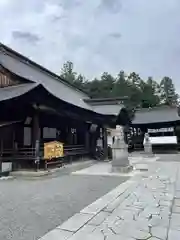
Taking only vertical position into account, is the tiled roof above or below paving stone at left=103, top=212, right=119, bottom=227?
above

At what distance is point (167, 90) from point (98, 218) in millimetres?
70648

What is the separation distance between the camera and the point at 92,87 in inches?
2367

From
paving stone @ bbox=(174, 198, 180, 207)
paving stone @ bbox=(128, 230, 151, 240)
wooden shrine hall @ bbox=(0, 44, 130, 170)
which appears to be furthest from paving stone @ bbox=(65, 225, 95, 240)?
wooden shrine hall @ bbox=(0, 44, 130, 170)

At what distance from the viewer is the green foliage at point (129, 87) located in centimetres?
5527

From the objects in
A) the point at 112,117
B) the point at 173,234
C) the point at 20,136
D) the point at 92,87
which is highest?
the point at 92,87

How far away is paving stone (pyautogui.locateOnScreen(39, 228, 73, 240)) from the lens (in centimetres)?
398

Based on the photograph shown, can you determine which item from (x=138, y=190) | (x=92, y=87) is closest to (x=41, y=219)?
(x=138, y=190)

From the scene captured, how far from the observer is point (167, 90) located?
236ft

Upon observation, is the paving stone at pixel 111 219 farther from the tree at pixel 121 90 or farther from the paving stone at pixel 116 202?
the tree at pixel 121 90

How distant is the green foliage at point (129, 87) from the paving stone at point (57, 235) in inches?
1800

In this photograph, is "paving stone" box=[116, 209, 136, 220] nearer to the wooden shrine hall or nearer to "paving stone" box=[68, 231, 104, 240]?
"paving stone" box=[68, 231, 104, 240]

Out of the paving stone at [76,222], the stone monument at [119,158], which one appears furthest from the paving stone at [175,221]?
the stone monument at [119,158]

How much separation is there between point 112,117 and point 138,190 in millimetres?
11100

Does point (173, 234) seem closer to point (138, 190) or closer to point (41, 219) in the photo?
point (41, 219)
